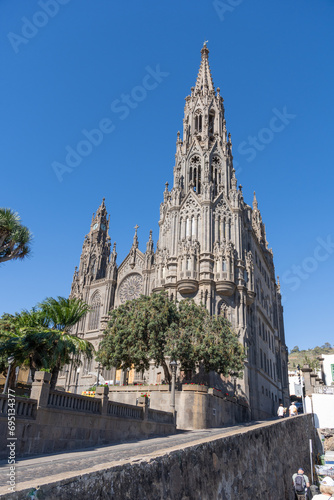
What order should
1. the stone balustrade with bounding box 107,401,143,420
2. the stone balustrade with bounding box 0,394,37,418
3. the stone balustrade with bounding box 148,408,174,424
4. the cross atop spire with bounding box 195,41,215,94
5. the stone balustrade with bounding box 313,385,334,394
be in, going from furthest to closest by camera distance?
the cross atop spire with bounding box 195,41,215,94 → the stone balustrade with bounding box 313,385,334,394 → the stone balustrade with bounding box 148,408,174,424 → the stone balustrade with bounding box 107,401,143,420 → the stone balustrade with bounding box 0,394,37,418

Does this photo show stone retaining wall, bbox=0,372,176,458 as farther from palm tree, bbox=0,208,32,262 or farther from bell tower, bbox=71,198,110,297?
bell tower, bbox=71,198,110,297

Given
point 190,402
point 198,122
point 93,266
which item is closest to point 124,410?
point 190,402

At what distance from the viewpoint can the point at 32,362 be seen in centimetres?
2377

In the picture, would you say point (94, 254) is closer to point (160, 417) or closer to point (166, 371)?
point (166, 371)

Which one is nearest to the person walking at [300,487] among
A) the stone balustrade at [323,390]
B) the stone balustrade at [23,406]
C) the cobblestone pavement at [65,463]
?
the cobblestone pavement at [65,463]

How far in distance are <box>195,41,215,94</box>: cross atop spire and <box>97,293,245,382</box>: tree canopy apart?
37.6 metres

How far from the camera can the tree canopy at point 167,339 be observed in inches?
1093

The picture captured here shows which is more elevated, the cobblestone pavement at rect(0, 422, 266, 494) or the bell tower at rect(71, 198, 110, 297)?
the bell tower at rect(71, 198, 110, 297)

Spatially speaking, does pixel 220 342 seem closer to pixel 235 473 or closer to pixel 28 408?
pixel 28 408

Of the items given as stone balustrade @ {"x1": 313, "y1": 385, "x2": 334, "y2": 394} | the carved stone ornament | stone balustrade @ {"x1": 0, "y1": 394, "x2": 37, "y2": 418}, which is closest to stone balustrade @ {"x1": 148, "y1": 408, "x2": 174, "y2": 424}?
stone balustrade @ {"x1": 0, "y1": 394, "x2": 37, "y2": 418}

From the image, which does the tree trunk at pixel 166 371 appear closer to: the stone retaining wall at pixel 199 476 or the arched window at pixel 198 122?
the stone retaining wall at pixel 199 476

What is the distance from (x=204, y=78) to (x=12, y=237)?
46.6 m

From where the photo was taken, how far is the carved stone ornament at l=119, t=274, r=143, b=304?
2088 inches

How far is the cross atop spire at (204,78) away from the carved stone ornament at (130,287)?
28126 mm
